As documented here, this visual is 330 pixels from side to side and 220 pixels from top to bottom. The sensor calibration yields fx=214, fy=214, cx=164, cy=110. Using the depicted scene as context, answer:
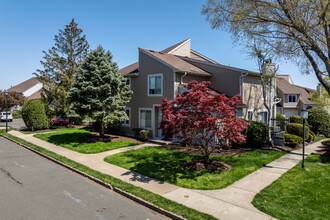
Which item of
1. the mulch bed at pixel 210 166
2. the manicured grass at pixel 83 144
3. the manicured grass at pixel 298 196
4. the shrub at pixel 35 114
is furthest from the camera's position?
the shrub at pixel 35 114

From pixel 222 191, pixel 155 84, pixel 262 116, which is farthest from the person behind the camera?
pixel 262 116

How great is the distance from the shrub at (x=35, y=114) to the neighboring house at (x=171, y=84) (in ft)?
32.4

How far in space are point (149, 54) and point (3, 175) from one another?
12.7 m

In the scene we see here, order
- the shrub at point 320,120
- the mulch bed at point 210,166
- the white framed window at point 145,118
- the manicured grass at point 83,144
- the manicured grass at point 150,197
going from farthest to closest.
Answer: the shrub at point 320,120
the white framed window at point 145,118
the manicured grass at point 83,144
the mulch bed at point 210,166
the manicured grass at point 150,197

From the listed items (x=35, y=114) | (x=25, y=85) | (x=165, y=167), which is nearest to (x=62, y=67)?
(x=35, y=114)

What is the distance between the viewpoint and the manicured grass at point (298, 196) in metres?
6.05

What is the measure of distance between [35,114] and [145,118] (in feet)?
42.0

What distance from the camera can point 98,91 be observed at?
15.9m

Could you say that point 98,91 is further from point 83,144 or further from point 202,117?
point 202,117

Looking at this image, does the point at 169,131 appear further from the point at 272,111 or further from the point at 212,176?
the point at 272,111

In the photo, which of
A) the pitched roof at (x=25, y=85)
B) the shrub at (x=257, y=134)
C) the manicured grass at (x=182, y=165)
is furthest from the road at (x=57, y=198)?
the pitched roof at (x=25, y=85)

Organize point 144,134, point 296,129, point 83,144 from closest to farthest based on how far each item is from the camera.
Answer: point 83,144
point 296,129
point 144,134

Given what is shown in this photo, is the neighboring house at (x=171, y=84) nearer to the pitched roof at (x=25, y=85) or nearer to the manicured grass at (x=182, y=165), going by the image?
the manicured grass at (x=182, y=165)

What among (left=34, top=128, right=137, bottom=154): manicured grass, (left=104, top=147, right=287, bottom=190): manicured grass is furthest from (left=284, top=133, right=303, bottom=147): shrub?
(left=34, top=128, right=137, bottom=154): manicured grass
